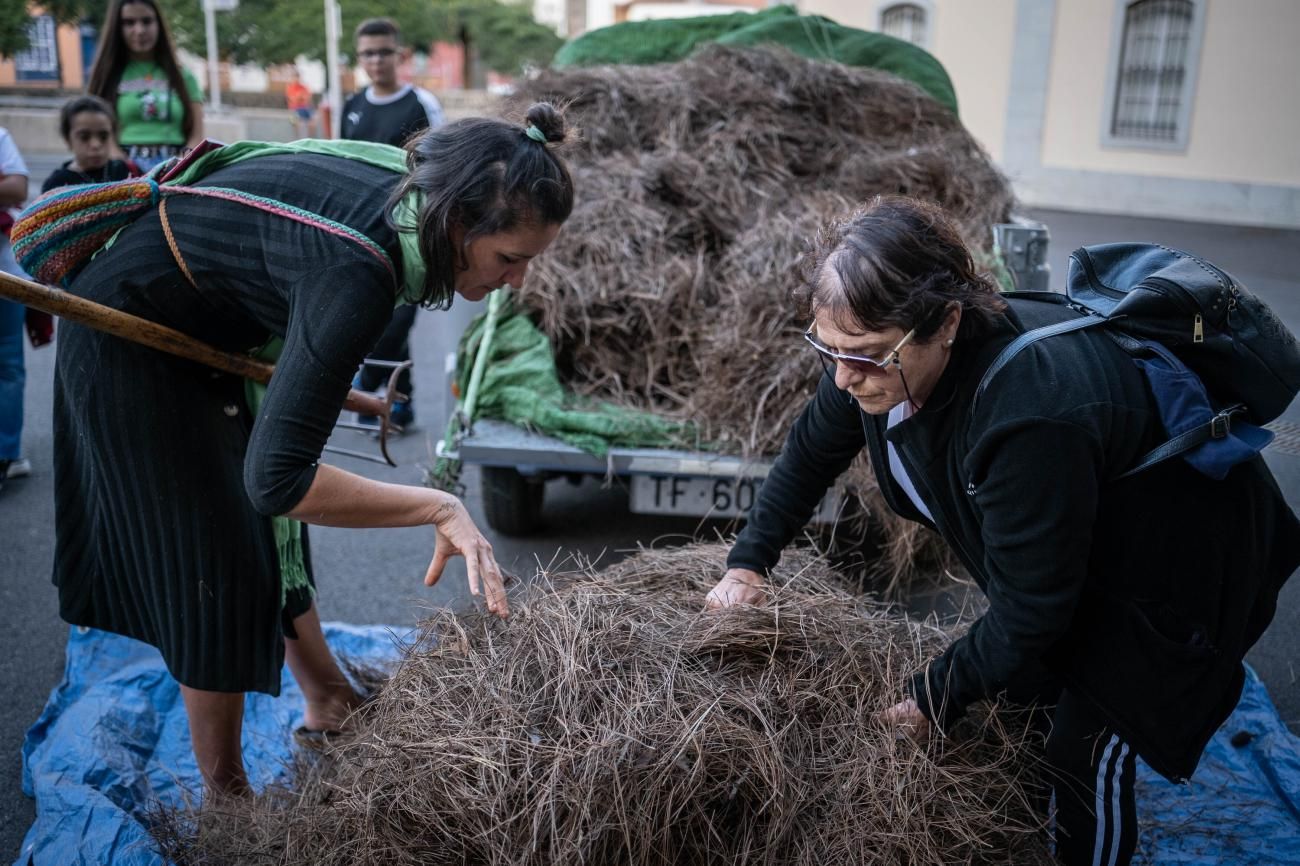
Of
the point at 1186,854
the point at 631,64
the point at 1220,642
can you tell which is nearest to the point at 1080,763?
the point at 1220,642

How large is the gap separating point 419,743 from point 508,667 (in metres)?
0.23

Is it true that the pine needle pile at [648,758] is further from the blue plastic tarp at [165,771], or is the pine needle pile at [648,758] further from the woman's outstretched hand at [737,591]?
the blue plastic tarp at [165,771]

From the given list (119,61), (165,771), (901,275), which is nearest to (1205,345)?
(901,275)

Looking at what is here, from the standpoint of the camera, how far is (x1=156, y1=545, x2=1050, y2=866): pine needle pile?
1832 millimetres

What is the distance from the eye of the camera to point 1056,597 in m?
1.80

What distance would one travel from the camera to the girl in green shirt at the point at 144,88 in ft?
17.3

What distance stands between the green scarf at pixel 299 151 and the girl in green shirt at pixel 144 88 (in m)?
3.45

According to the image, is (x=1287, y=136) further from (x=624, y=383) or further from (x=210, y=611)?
(x=210, y=611)

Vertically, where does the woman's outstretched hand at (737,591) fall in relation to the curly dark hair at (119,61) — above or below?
below

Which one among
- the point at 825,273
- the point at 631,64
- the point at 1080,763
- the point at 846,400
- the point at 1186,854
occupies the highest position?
the point at 631,64

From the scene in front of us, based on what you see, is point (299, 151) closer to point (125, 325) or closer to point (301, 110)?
point (125, 325)

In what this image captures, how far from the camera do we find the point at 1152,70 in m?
16.0

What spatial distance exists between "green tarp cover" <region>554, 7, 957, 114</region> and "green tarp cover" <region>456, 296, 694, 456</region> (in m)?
2.62

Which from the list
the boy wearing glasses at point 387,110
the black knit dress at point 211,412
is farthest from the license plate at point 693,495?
the boy wearing glasses at point 387,110
